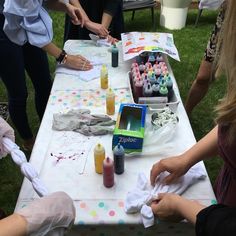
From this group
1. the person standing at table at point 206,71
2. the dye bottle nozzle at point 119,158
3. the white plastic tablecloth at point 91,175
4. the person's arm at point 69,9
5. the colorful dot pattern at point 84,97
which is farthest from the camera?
the person's arm at point 69,9

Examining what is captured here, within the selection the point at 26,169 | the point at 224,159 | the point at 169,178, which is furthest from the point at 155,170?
the point at 26,169

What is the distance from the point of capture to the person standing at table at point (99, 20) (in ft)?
7.43

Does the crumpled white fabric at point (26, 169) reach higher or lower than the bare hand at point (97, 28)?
lower

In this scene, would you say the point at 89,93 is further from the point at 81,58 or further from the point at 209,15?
the point at 209,15

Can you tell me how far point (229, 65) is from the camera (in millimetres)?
816

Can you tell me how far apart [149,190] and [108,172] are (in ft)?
0.51

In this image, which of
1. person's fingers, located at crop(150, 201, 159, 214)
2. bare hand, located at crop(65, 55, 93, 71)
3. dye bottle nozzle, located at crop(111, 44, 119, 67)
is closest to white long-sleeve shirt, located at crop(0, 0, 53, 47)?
bare hand, located at crop(65, 55, 93, 71)

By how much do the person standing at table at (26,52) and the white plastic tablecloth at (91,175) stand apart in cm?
30

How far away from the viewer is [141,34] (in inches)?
82.7

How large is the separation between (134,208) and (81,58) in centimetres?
114

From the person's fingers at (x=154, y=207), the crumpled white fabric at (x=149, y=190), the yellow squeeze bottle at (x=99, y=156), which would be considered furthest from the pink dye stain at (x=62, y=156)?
the person's fingers at (x=154, y=207)

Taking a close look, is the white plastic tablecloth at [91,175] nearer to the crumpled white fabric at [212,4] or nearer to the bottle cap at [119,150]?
the bottle cap at [119,150]

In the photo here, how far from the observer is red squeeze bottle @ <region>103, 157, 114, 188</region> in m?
1.15

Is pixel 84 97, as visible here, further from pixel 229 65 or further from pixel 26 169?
pixel 229 65
